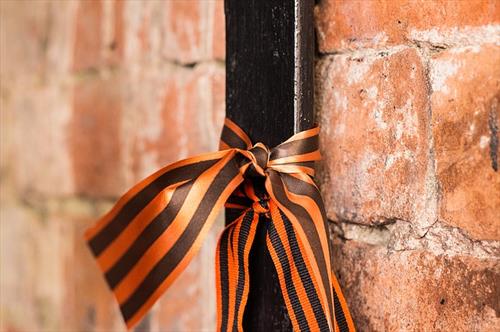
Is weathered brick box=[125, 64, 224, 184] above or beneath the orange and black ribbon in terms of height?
above

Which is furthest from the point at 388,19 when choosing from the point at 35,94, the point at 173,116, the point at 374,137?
the point at 35,94

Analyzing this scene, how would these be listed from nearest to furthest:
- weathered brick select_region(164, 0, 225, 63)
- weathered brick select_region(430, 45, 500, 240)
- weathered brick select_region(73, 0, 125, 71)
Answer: weathered brick select_region(430, 45, 500, 240) < weathered brick select_region(164, 0, 225, 63) < weathered brick select_region(73, 0, 125, 71)

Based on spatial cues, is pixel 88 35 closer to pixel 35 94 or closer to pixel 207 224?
pixel 35 94

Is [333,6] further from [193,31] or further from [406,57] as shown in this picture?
[193,31]

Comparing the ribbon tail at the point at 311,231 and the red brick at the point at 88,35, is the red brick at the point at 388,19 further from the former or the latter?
the red brick at the point at 88,35

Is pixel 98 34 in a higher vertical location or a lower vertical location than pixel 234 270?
higher

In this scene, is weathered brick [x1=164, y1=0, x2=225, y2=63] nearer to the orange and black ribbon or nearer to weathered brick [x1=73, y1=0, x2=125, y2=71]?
weathered brick [x1=73, y1=0, x2=125, y2=71]

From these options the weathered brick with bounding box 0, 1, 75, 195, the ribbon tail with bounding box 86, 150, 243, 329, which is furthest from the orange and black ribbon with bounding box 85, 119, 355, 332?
the weathered brick with bounding box 0, 1, 75, 195
